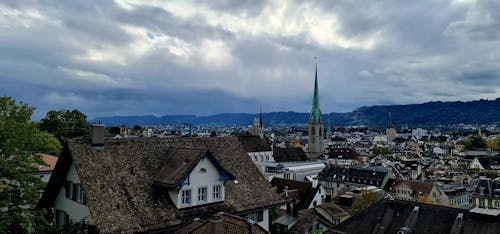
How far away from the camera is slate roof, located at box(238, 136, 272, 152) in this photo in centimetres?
10656

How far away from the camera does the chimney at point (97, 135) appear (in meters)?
20.5

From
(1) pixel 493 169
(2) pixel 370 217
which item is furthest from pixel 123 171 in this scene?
(1) pixel 493 169

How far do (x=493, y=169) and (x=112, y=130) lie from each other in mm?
130339

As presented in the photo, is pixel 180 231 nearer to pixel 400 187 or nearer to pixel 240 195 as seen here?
pixel 240 195

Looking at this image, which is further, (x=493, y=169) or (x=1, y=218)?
(x=493, y=169)

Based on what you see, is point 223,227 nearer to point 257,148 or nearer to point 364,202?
point 364,202

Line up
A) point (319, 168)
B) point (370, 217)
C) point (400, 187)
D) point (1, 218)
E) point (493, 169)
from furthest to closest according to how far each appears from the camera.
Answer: point (493, 169), point (319, 168), point (400, 187), point (370, 217), point (1, 218)

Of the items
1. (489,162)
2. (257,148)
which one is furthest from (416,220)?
(489,162)

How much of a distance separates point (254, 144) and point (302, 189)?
43693 millimetres

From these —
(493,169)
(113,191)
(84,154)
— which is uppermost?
(84,154)

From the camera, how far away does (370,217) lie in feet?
112

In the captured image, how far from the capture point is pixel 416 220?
32094 mm

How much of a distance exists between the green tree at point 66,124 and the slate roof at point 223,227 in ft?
160

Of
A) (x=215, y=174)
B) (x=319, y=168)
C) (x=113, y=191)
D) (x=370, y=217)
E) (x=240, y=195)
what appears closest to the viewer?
(x=113, y=191)
